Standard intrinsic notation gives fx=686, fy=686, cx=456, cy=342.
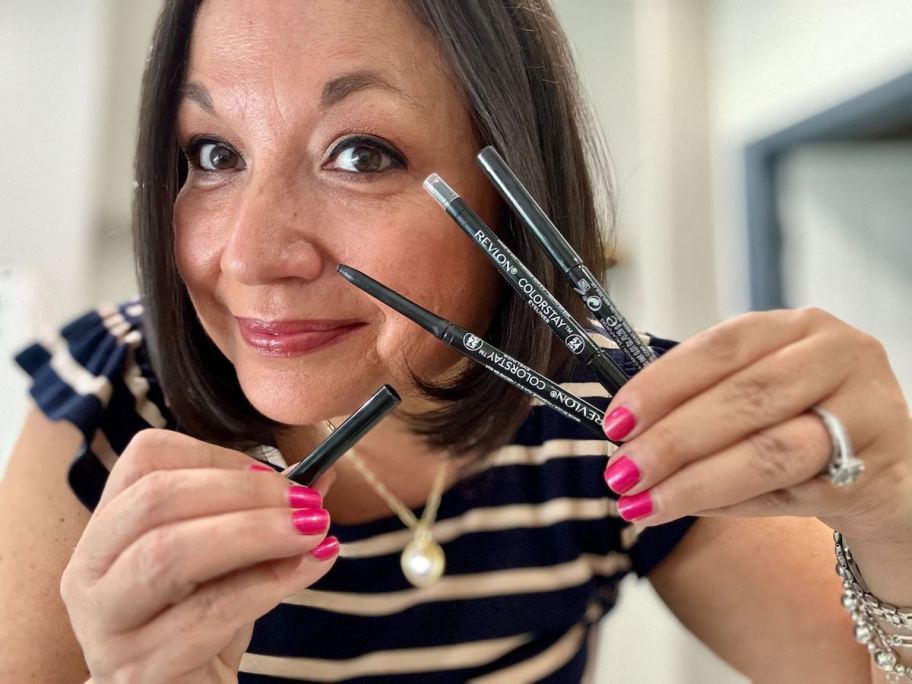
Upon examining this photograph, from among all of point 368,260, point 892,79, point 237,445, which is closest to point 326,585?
point 237,445

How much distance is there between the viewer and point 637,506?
0.22 metres

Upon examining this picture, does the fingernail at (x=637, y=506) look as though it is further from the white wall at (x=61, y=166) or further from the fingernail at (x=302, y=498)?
the white wall at (x=61, y=166)

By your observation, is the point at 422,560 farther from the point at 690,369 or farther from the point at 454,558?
Result: the point at 690,369

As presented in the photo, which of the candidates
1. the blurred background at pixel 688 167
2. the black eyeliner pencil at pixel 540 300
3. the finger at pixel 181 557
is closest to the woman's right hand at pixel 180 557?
the finger at pixel 181 557

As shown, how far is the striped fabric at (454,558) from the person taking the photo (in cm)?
37

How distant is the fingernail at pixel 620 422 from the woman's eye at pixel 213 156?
185mm

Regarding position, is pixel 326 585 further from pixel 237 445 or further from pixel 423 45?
pixel 423 45

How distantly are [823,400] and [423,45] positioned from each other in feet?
0.67

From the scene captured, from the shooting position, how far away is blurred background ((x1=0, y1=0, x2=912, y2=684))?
396 mm

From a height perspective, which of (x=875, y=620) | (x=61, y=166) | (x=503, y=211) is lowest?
(x=875, y=620)

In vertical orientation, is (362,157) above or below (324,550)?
above

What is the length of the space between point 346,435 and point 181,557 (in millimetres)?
63

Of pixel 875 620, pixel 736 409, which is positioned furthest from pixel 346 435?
pixel 875 620

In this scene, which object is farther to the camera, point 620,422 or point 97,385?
point 97,385
